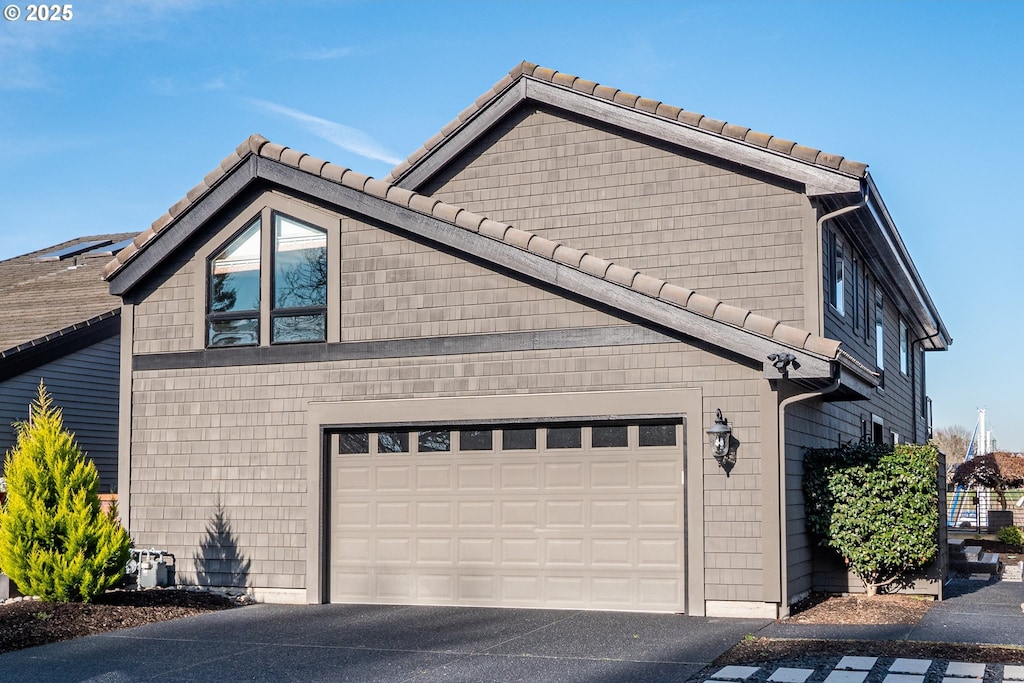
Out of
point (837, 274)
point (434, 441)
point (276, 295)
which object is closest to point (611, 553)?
point (434, 441)

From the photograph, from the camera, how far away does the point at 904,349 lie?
23.4 m

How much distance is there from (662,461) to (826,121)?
31.9ft

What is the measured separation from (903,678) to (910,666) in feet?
1.60

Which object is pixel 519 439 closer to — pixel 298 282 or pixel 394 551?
pixel 394 551

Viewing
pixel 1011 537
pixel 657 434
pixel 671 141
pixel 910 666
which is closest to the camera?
pixel 910 666

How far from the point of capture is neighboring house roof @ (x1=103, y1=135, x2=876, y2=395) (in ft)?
37.6

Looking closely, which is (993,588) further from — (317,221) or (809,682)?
(317,221)

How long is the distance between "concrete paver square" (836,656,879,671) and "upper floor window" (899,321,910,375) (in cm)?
1438

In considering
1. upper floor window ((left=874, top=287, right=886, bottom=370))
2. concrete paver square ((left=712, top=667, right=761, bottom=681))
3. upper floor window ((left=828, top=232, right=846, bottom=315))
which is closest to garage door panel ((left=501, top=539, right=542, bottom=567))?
concrete paver square ((left=712, top=667, right=761, bottom=681))

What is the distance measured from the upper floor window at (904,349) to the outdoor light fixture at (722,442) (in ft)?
39.3

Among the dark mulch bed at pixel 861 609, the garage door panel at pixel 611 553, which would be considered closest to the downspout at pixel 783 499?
the dark mulch bed at pixel 861 609

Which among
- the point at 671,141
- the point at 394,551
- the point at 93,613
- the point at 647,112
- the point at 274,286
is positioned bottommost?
the point at 93,613

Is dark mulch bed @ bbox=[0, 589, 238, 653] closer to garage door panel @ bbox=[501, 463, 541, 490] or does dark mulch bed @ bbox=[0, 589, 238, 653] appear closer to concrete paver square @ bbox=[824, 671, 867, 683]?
garage door panel @ bbox=[501, 463, 541, 490]

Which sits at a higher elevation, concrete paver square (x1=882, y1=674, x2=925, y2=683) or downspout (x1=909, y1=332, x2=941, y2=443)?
downspout (x1=909, y1=332, x2=941, y2=443)
